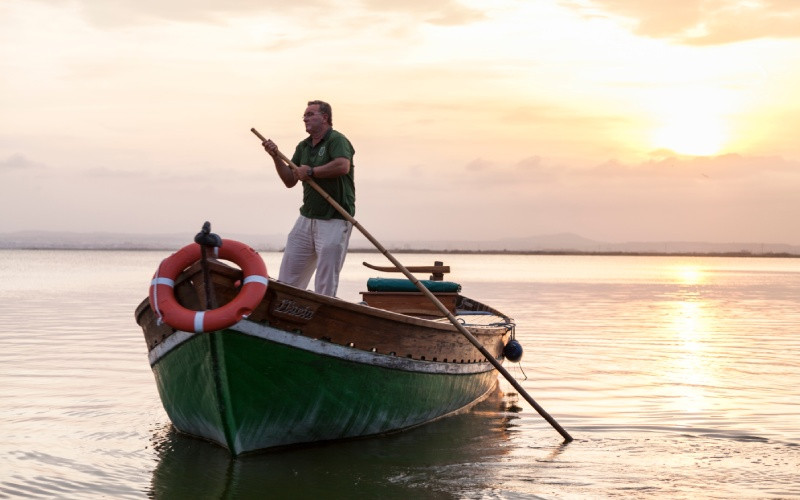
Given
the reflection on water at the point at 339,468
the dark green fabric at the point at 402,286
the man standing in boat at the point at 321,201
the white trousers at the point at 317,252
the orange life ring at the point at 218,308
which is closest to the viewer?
the orange life ring at the point at 218,308

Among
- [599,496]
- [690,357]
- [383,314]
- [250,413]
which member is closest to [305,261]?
[383,314]

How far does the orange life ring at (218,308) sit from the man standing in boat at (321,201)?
1627 millimetres

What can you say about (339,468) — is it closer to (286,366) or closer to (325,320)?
(286,366)

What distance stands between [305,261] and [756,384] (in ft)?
24.0

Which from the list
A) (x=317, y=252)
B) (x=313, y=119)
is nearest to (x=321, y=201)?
(x=317, y=252)

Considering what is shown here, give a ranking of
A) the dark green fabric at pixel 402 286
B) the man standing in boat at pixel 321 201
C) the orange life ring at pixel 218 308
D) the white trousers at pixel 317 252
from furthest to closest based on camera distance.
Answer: the dark green fabric at pixel 402 286 < the white trousers at pixel 317 252 < the man standing in boat at pixel 321 201 < the orange life ring at pixel 218 308

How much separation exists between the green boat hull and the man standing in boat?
1.05 m

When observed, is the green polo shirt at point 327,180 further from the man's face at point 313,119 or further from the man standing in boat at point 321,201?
the man's face at point 313,119

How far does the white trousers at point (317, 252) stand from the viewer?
385 inches

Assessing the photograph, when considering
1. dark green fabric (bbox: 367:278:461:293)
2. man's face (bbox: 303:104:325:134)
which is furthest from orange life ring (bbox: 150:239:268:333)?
dark green fabric (bbox: 367:278:461:293)

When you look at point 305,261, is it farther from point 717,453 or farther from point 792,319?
point 792,319

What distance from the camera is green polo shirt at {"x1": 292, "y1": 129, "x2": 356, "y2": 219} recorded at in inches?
381

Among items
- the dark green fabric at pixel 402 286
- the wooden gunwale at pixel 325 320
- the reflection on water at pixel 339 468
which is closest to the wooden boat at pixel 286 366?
the wooden gunwale at pixel 325 320

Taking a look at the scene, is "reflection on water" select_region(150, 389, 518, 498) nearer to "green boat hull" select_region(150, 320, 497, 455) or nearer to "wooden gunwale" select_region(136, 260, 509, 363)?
"green boat hull" select_region(150, 320, 497, 455)
